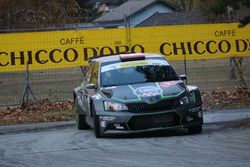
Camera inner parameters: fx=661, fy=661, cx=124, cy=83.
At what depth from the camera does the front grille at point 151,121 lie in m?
12.1

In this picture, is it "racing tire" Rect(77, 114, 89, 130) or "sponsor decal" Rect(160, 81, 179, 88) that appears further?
"racing tire" Rect(77, 114, 89, 130)

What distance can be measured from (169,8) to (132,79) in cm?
6875

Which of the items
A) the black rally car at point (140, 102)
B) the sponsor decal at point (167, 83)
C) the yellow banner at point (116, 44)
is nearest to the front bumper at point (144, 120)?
the black rally car at point (140, 102)

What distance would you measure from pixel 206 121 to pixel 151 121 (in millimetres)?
3059

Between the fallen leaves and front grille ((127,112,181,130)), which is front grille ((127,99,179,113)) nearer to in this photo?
front grille ((127,112,181,130))

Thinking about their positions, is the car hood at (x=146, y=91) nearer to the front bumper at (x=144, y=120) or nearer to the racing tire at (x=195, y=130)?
the front bumper at (x=144, y=120)

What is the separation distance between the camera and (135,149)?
1081 cm

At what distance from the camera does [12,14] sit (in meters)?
36.1

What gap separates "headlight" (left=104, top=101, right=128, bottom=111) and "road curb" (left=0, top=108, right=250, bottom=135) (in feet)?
10.5

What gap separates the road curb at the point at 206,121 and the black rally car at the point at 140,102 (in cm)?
220

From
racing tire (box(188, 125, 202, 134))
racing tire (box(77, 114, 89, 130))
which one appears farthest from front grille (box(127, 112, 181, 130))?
racing tire (box(77, 114, 89, 130))

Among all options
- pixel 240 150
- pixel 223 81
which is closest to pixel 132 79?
pixel 240 150

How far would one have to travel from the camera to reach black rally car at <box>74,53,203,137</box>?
476 inches

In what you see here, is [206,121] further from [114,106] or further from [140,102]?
[114,106]
